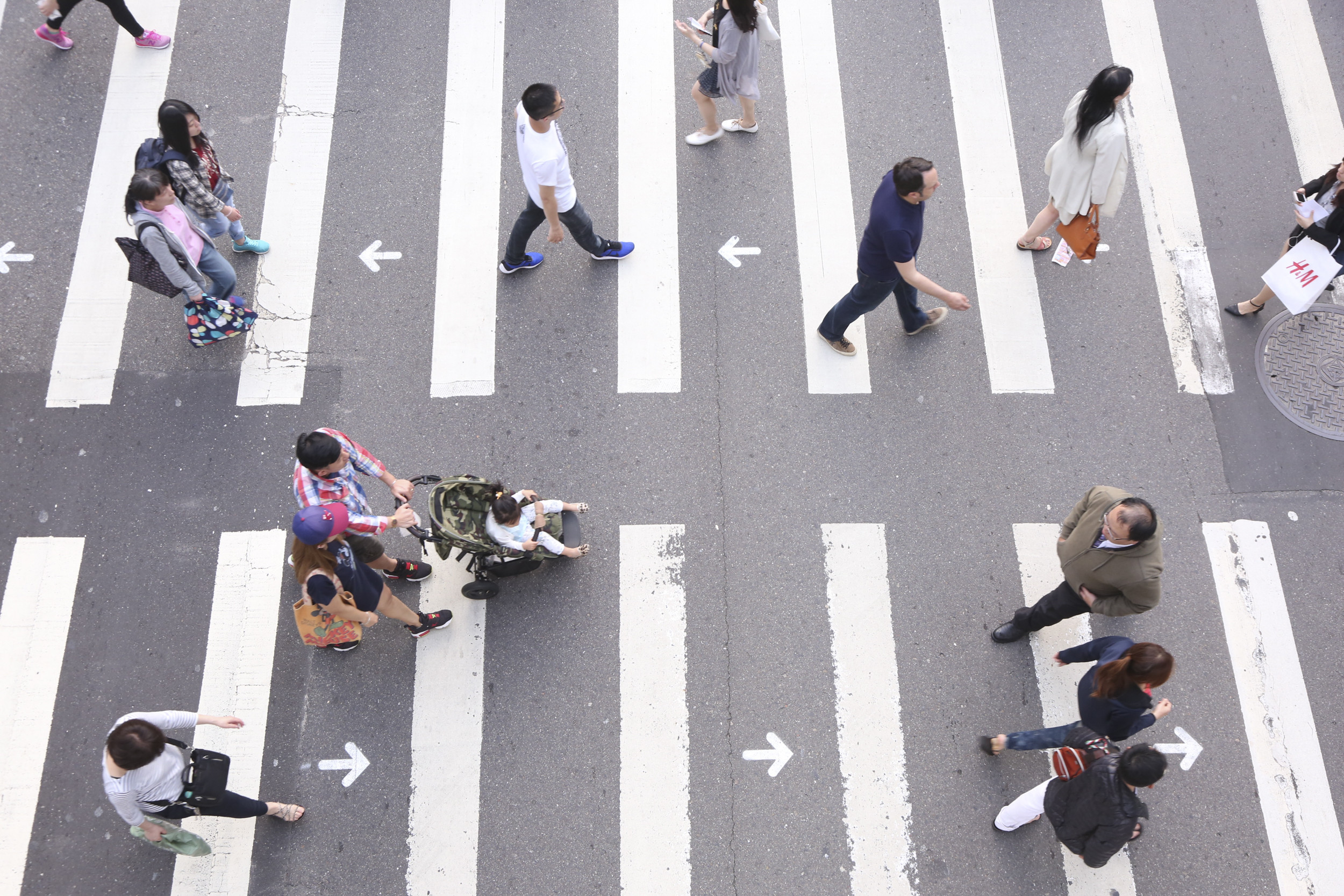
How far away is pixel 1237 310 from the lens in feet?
23.0

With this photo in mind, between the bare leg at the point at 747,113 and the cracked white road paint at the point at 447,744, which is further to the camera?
the bare leg at the point at 747,113

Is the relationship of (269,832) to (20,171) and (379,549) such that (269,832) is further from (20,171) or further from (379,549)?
(20,171)

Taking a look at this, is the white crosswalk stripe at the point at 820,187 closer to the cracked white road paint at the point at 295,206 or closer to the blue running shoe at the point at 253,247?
the cracked white road paint at the point at 295,206

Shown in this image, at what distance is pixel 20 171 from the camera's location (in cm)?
731

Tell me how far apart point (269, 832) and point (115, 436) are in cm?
324

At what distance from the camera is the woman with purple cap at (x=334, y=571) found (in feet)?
15.6

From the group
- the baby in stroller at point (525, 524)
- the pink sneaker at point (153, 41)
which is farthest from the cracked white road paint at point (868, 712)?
the pink sneaker at point (153, 41)

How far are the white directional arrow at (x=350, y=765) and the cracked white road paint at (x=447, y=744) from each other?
0.35m

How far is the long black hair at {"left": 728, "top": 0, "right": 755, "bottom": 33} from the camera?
6.20 m

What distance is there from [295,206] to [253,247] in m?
0.53

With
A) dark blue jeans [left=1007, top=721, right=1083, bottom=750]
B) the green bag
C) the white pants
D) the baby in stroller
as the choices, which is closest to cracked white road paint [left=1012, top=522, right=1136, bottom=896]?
the white pants

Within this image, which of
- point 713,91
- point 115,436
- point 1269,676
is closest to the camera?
point 1269,676

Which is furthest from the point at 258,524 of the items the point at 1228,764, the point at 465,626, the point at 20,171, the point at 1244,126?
the point at 1244,126

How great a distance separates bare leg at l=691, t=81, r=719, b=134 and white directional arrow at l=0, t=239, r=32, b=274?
5.71 metres
